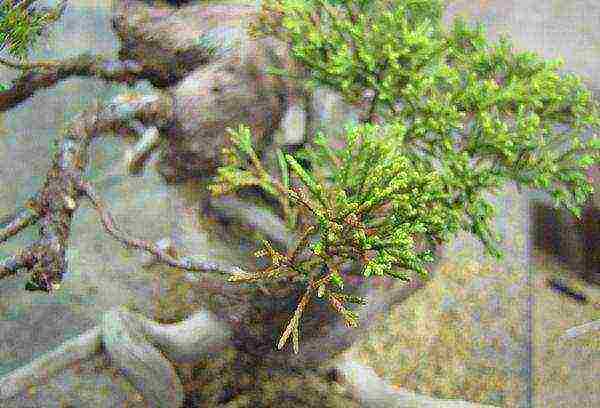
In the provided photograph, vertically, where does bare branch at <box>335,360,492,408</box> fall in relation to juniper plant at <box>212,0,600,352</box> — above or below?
below

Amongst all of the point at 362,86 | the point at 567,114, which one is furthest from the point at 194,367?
the point at 567,114

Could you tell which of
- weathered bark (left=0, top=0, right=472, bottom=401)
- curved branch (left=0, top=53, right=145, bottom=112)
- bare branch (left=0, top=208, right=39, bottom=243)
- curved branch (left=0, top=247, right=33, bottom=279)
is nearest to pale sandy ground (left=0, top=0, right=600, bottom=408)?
weathered bark (left=0, top=0, right=472, bottom=401)

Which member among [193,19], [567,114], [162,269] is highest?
[193,19]

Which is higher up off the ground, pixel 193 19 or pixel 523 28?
pixel 193 19

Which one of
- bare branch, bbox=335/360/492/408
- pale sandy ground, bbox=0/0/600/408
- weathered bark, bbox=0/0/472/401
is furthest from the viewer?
pale sandy ground, bbox=0/0/600/408

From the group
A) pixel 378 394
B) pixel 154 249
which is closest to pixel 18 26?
pixel 154 249

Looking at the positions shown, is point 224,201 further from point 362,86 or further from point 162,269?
point 162,269

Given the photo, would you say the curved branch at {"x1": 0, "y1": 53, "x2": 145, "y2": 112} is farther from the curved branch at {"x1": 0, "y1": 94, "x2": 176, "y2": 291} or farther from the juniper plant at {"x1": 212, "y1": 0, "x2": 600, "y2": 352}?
the juniper plant at {"x1": 212, "y1": 0, "x2": 600, "y2": 352}

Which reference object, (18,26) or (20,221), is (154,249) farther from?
(18,26)
